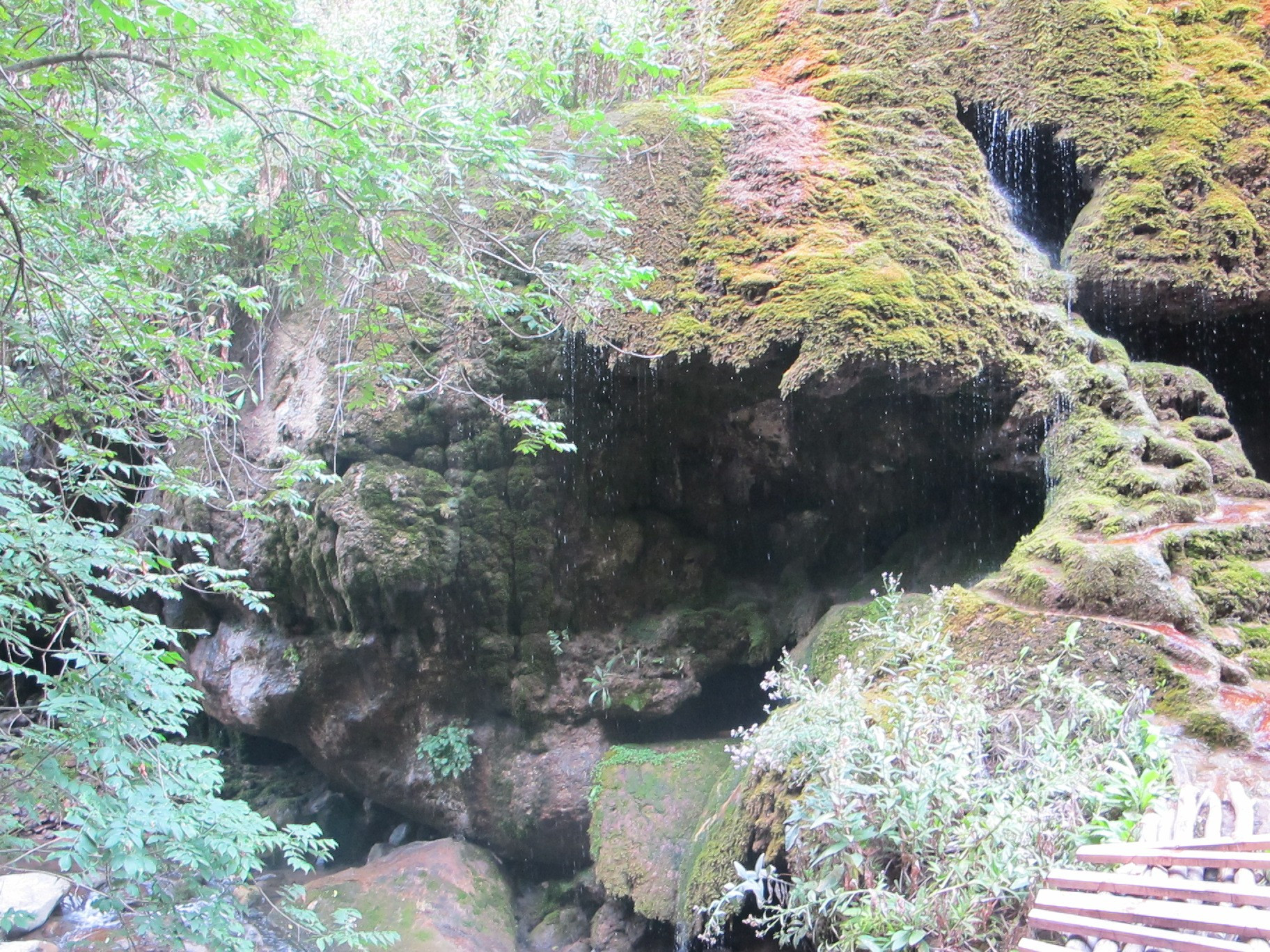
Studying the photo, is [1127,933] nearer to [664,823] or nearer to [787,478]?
[664,823]

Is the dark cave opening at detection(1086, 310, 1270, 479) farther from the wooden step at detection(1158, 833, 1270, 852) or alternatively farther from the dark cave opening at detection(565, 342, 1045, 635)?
the wooden step at detection(1158, 833, 1270, 852)

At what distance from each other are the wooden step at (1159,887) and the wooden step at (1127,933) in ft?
0.37

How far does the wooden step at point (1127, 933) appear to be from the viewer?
1.87 metres

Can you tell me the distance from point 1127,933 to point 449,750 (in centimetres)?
606

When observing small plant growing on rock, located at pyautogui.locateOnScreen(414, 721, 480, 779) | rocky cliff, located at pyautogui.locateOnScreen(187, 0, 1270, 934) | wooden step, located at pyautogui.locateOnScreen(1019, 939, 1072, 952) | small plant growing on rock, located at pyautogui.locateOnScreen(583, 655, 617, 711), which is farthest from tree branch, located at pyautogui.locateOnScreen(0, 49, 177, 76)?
small plant growing on rock, located at pyautogui.locateOnScreen(414, 721, 480, 779)

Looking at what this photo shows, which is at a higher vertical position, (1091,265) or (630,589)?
(1091,265)

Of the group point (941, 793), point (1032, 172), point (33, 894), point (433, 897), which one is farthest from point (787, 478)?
point (33, 894)

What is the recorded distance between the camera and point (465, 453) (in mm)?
6973

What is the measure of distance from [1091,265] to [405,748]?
266 inches

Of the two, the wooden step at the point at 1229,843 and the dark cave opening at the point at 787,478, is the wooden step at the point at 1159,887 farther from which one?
the dark cave opening at the point at 787,478

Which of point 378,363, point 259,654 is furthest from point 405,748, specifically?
point 378,363

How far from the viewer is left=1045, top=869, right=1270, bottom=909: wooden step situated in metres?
1.96

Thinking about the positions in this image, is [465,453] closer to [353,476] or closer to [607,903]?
[353,476]

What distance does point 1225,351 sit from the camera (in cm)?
652
